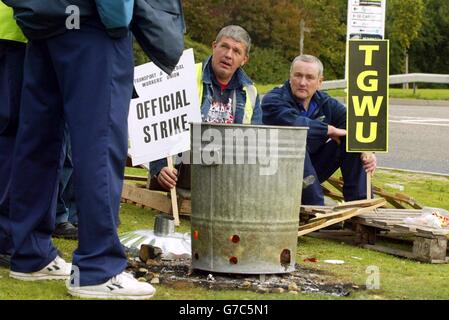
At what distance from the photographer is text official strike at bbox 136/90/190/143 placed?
7215 millimetres

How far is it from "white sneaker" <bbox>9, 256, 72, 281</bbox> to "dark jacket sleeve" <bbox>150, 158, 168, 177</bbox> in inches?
94.2

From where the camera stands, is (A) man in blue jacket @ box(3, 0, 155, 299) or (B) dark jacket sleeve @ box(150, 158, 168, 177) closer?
(A) man in blue jacket @ box(3, 0, 155, 299)

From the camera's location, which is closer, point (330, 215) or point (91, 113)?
point (91, 113)

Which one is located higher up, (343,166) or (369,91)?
(369,91)

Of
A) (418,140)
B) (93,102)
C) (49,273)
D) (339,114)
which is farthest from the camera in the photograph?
(418,140)

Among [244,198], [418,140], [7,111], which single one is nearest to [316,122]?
[244,198]

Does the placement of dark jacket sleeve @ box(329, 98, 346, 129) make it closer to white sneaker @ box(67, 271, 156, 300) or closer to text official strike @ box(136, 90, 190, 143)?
text official strike @ box(136, 90, 190, 143)

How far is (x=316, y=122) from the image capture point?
778 centimetres

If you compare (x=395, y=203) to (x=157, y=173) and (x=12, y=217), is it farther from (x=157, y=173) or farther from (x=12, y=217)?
(x=12, y=217)

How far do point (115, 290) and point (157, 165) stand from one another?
299cm

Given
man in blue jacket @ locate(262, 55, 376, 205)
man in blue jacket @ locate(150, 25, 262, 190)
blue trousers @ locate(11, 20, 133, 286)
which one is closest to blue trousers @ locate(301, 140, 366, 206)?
man in blue jacket @ locate(262, 55, 376, 205)

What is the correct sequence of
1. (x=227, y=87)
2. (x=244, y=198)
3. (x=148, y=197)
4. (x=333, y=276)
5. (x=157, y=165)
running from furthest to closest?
(x=148, y=197) < (x=157, y=165) < (x=227, y=87) < (x=333, y=276) < (x=244, y=198)

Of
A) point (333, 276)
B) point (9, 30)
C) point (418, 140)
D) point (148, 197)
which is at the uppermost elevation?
point (9, 30)

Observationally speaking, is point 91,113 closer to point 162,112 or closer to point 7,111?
point 7,111
